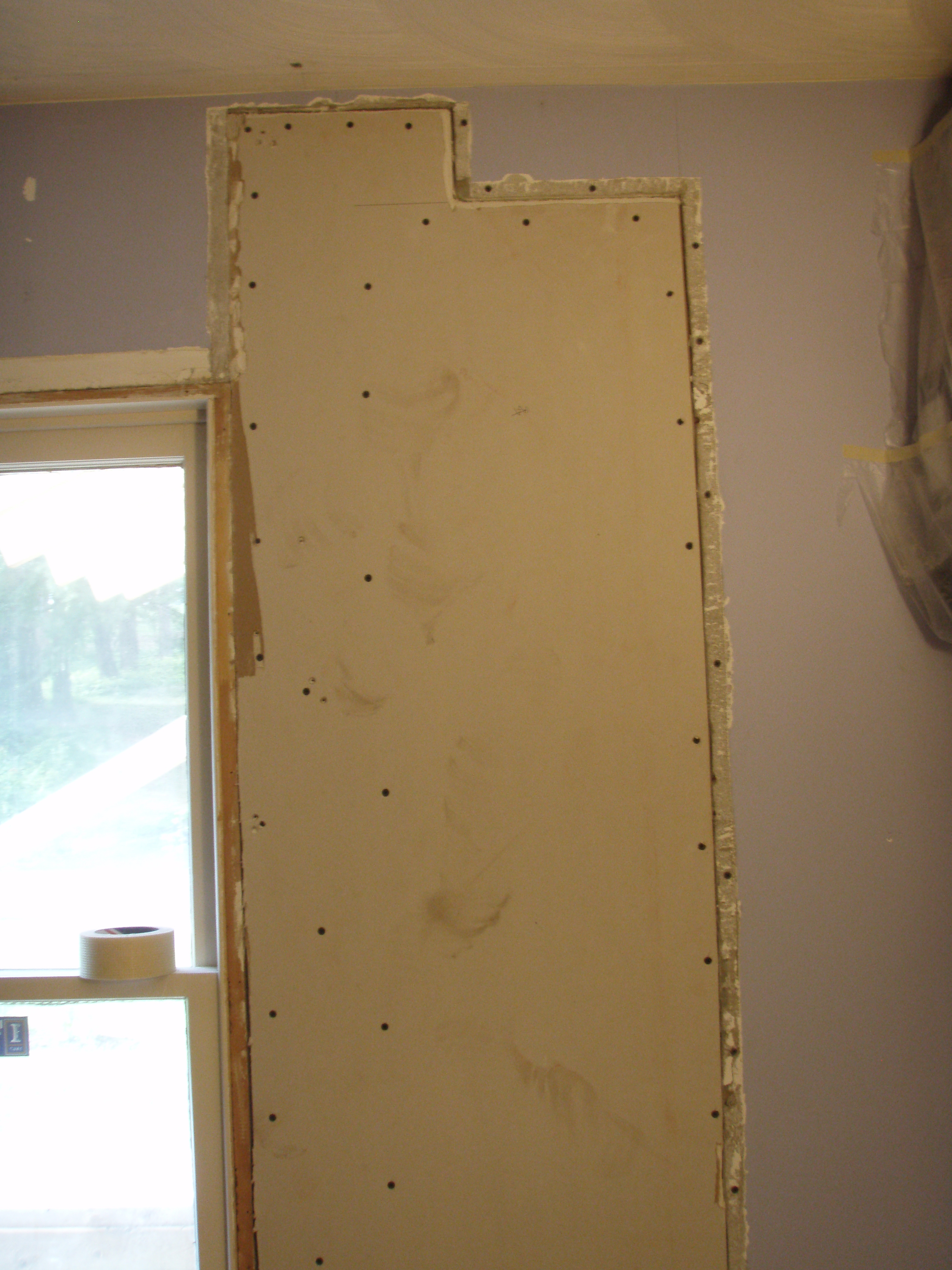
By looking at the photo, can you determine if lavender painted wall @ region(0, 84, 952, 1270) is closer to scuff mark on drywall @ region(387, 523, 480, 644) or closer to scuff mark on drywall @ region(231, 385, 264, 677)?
scuff mark on drywall @ region(231, 385, 264, 677)

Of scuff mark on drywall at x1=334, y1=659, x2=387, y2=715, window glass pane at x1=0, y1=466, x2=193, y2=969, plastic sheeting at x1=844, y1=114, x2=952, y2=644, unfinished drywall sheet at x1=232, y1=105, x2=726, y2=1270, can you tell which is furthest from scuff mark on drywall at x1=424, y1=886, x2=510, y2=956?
plastic sheeting at x1=844, y1=114, x2=952, y2=644

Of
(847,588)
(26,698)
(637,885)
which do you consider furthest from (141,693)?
(847,588)

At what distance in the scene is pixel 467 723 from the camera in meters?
1.30

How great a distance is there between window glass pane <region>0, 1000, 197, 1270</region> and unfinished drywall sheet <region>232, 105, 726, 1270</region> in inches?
7.0

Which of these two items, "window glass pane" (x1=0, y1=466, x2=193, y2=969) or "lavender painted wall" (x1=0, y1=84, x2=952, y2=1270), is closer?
"lavender painted wall" (x1=0, y1=84, x2=952, y2=1270)

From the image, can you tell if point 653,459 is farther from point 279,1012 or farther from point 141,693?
point 279,1012

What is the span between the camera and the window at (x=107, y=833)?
4.37 feet

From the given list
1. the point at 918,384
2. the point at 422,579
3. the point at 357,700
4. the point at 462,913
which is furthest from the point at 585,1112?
the point at 918,384

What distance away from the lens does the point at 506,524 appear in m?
1.32

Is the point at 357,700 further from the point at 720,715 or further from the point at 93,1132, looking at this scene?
the point at 93,1132

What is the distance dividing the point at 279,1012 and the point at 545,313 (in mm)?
1157

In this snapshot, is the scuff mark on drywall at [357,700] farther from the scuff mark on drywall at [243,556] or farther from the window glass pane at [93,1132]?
the window glass pane at [93,1132]

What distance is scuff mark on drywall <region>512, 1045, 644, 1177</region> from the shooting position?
126 centimetres

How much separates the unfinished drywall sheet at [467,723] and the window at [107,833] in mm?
129
